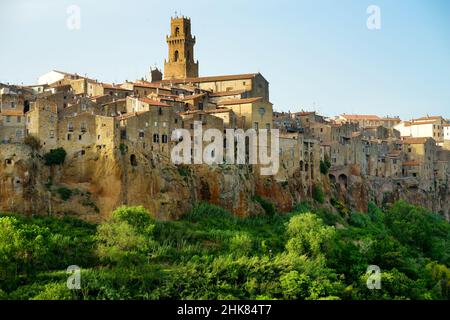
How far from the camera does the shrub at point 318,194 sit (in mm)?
64938

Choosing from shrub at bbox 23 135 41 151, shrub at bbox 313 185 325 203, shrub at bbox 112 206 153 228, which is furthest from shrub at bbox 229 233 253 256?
shrub at bbox 313 185 325 203

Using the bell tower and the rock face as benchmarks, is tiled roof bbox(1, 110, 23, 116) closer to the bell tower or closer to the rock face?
the rock face

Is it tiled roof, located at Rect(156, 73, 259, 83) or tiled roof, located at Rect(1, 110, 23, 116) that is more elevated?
tiled roof, located at Rect(156, 73, 259, 83)

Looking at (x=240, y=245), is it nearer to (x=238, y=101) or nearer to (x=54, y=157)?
(x=54, y=157)

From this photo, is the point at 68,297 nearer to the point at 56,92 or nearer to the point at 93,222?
the point at 93,222

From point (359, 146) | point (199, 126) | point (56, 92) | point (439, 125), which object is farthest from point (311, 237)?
point (439, 125)

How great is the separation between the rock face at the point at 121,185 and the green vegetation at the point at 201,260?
1.09 meters

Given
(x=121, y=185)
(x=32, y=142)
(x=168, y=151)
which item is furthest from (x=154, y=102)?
(x=32, y=142)

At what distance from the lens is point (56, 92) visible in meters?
59.9

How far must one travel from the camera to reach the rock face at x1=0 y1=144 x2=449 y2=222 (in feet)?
155

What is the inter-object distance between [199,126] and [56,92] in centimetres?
1138

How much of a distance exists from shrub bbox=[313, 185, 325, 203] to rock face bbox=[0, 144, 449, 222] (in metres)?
4.03

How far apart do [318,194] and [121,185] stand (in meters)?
20.3
